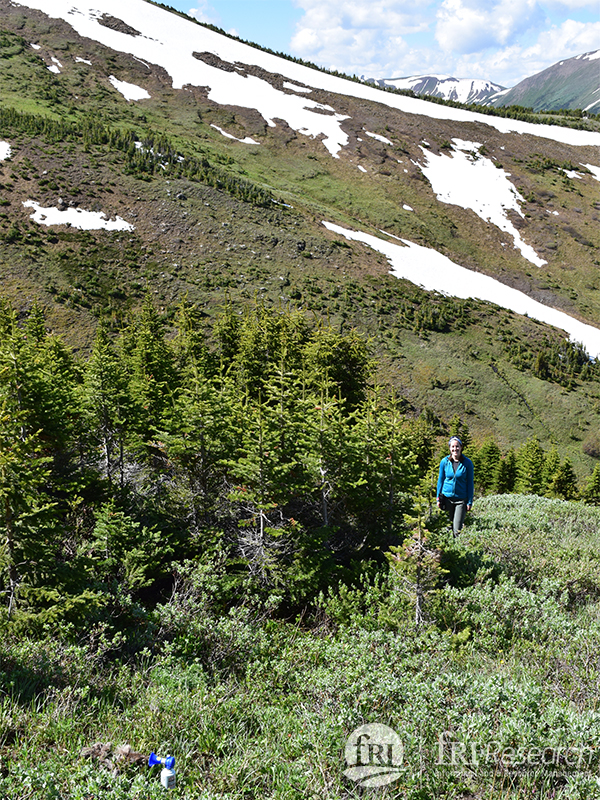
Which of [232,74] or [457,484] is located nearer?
[457,484]

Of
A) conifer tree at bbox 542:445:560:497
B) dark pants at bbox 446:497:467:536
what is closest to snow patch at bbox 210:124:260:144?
conifer tree at bbox 542:445:560:497

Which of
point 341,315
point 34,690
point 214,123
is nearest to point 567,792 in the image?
point 34,690

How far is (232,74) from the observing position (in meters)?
87.8

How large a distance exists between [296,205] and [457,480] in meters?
53.9

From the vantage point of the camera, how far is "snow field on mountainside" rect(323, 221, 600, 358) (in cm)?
5041

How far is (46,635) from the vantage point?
4.89 metres

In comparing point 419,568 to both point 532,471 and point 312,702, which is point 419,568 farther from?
point 532,471

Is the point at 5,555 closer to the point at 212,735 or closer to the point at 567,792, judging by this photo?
the point at 212,735

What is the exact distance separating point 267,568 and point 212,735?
446cm

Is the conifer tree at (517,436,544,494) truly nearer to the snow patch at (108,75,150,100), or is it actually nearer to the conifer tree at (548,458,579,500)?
the conifer tree at (548,458,579,500)

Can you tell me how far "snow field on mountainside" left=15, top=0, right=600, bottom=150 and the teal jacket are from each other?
259 feet

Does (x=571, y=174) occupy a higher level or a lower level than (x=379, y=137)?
lower

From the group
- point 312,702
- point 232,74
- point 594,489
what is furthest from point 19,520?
point 232,74

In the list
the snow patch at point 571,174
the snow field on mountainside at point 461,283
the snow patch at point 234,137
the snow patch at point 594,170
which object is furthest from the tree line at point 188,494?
the snow patch at point 594,170
